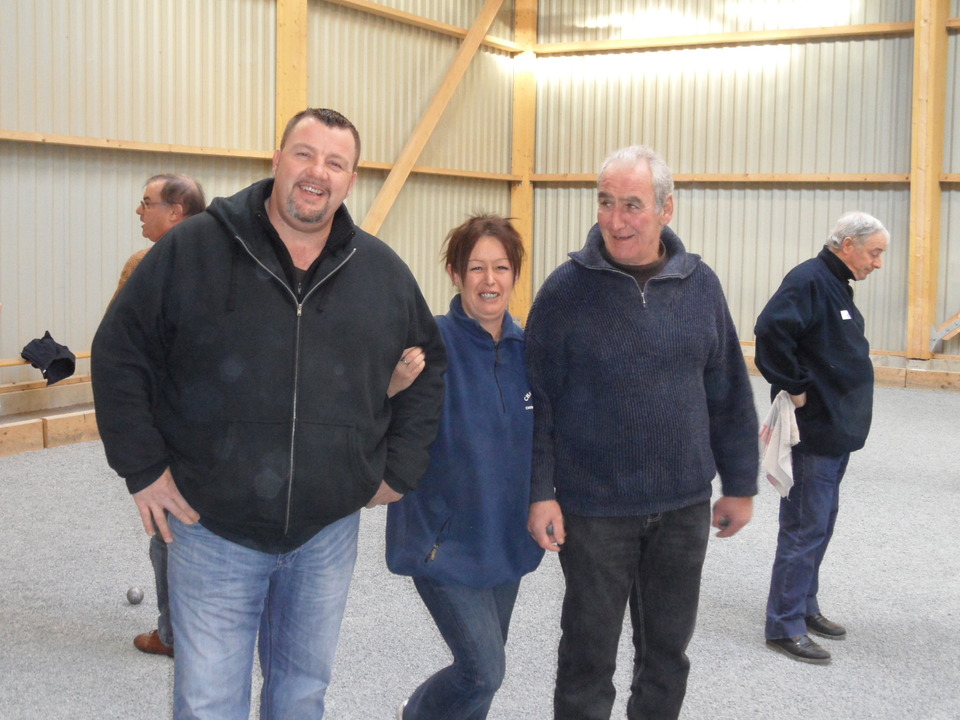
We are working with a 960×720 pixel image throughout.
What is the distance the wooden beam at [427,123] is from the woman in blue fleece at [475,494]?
8.59 m

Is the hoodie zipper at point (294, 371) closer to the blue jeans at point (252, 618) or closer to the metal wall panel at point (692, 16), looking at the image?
the blue jeans at point (252, 618)

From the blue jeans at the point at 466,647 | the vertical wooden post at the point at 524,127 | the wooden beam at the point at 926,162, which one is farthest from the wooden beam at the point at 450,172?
the blue jeans at the point at 466,647

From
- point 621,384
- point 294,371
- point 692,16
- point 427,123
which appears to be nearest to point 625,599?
point 621,384

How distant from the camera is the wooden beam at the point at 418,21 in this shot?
11414 mm

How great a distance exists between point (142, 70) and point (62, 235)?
62.2 inches

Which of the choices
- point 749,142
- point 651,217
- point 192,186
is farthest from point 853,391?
point 749,142

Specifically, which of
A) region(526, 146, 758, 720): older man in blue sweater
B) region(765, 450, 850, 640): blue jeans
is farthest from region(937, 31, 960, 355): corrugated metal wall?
region(526, 146, 758, 720): older man in blue sweater

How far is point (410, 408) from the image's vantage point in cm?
259

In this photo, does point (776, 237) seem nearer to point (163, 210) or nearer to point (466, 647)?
point (163, 210)

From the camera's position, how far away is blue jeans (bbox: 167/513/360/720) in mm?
2350

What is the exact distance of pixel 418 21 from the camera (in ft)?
40.1

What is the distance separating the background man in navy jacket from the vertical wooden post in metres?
9.65

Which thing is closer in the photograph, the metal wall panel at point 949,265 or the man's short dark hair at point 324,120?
the man's short dark hair at point 324,120

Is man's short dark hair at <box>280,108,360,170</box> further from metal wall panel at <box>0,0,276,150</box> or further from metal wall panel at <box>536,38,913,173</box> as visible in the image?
metal wall panel at <box>536,38,913,173</box>
